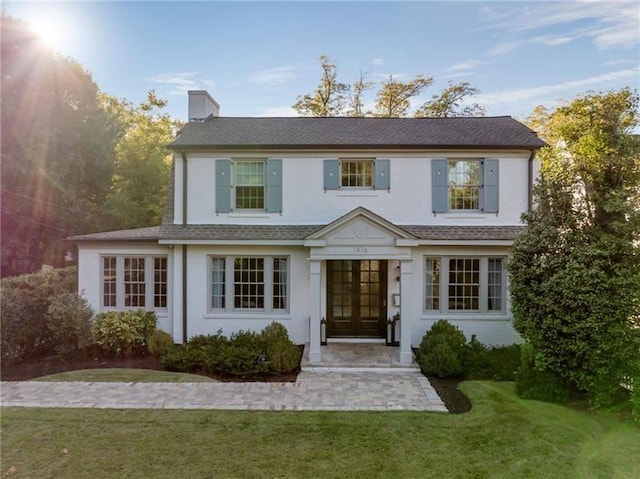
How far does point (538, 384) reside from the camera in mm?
7914

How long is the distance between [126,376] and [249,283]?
4168 mm

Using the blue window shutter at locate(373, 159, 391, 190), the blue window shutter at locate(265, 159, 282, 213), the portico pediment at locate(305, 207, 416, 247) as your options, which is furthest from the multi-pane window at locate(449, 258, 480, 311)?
the blue window shutter at locate(265, 159, 282, 213)

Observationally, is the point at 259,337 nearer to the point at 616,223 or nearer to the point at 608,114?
the point at 616,223

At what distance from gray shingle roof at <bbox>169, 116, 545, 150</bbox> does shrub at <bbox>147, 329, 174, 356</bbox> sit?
5774 millimetres

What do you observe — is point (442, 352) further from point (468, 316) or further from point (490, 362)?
point (468, 316)

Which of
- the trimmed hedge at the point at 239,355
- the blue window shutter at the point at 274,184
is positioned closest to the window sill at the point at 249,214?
the blue window shutter at the point at 274,184

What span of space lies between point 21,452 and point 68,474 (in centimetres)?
119

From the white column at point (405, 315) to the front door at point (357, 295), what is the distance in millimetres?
1485

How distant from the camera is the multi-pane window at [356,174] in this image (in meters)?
12.2

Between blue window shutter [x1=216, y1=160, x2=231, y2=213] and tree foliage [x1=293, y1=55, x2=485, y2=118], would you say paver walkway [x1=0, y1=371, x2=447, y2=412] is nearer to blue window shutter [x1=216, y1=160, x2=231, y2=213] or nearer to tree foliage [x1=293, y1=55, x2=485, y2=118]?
blue window shutter [x1=216, y1=160, x2=231, y2=213]

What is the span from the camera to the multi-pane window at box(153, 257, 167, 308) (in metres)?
12.3

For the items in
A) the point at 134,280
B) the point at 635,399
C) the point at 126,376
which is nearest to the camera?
the point at 635,399

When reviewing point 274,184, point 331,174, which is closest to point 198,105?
point 274,184

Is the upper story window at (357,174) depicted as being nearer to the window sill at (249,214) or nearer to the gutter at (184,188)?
the window sill at (249,214)
